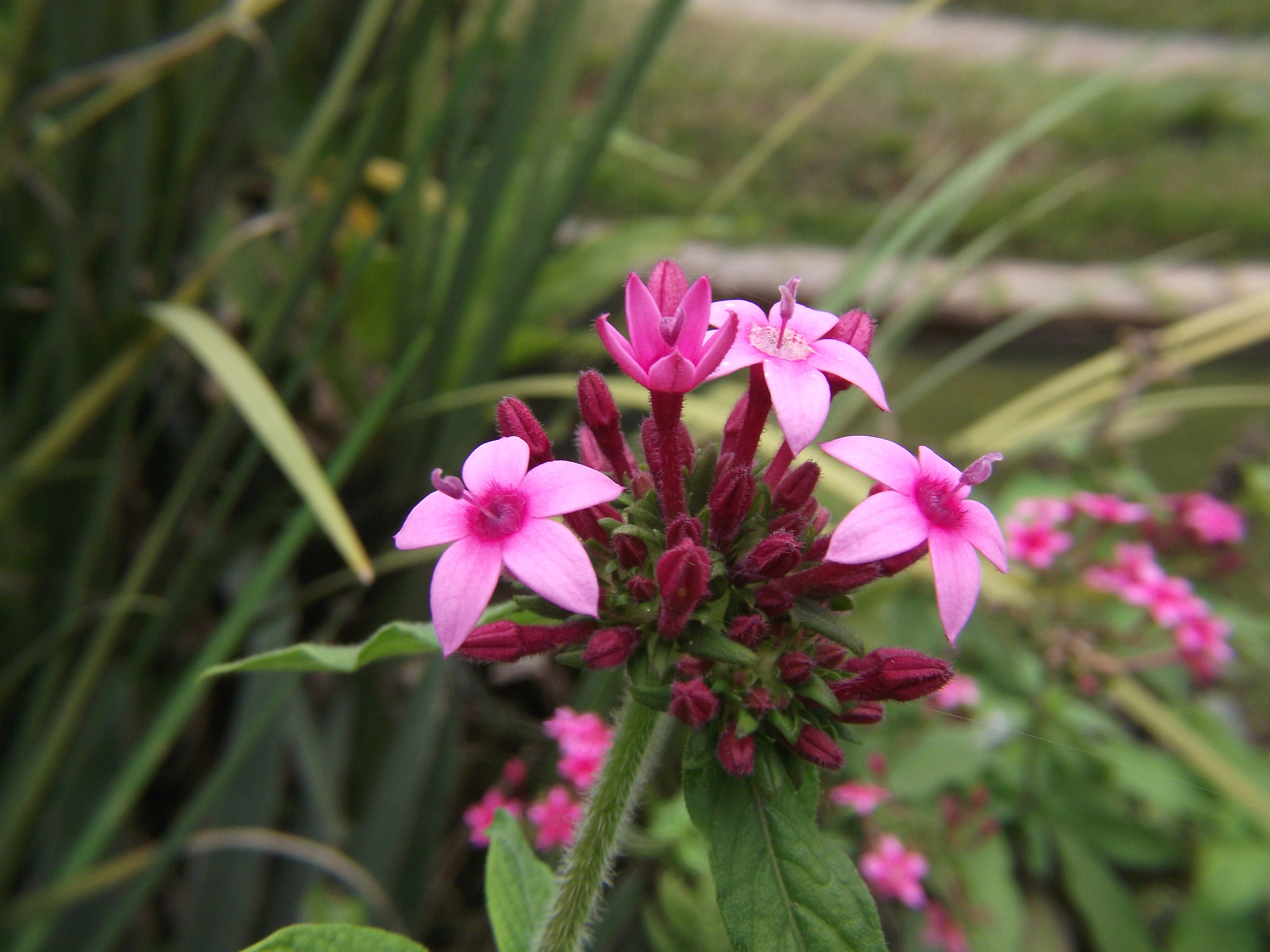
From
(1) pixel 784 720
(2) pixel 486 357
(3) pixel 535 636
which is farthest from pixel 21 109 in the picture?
(1) pixel 784 720

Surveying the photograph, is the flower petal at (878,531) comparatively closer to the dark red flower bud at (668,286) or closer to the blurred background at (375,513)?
the dark red flower bud at (668,286)

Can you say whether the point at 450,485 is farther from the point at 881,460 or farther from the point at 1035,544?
the point at 1035,544

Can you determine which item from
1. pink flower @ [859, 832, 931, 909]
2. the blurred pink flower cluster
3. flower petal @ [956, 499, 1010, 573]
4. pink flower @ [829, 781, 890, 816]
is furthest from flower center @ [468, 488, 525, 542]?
pink flower @ [859, 832, 931, 909]

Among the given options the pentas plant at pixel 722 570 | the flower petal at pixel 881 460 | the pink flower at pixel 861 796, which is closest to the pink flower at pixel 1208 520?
the pink flower at pixel 861 796

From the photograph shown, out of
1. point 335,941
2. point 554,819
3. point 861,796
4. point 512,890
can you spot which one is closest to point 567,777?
point 554,819

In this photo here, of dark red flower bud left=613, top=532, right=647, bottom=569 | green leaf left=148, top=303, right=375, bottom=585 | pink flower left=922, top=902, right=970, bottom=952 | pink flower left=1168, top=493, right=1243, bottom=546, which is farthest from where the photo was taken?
pink flower left=1168, top=493, right=1243, bottom=546

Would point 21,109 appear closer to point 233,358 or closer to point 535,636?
point 233,358

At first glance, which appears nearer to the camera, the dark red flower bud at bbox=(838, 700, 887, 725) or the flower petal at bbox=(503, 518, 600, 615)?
the flower petal at bbox=(503, 518, 600, 615)

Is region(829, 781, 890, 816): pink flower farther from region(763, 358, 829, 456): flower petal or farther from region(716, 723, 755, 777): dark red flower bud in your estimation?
region(763, 358, 829, 456): flower petal
